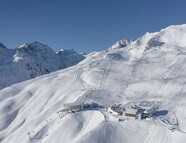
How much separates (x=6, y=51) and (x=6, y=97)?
12986 cm

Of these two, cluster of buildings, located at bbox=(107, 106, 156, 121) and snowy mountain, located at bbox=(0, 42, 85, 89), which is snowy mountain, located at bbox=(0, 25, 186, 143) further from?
snowy mountain, located at bbox=(0, 42, 85, 89)

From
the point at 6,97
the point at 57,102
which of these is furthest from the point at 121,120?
the point at 6,97

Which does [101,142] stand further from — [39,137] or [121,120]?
[39,137]

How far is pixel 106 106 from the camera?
1489 inches

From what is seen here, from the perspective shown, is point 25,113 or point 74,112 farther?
point 25,113

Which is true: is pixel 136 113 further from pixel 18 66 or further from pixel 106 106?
pixel 18 66

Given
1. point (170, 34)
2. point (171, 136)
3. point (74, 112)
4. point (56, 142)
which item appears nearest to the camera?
point (171, 136)

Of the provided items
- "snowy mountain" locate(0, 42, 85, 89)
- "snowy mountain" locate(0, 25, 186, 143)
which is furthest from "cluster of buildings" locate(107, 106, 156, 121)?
"snowy mountain" locate(0, 42, 85, 89)

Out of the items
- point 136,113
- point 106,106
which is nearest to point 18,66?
point 106,106

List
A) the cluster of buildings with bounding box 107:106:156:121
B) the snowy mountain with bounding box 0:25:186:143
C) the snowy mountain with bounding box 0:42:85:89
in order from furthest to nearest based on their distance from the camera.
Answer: the snowy mountain with bounding box 0:42:85:89
the cluster of buildings with bounding box 107:106:156:121
the snowy mountain with bounding box 0:25:186:143

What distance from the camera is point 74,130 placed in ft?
95.4

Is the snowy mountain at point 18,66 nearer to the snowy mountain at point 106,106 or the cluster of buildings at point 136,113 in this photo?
the snowy mountain at point 106,106

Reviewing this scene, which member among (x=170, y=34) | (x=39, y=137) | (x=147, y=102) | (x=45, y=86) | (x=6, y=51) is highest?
(x=6, y=51)

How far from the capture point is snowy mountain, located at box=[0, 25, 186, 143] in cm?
2679
